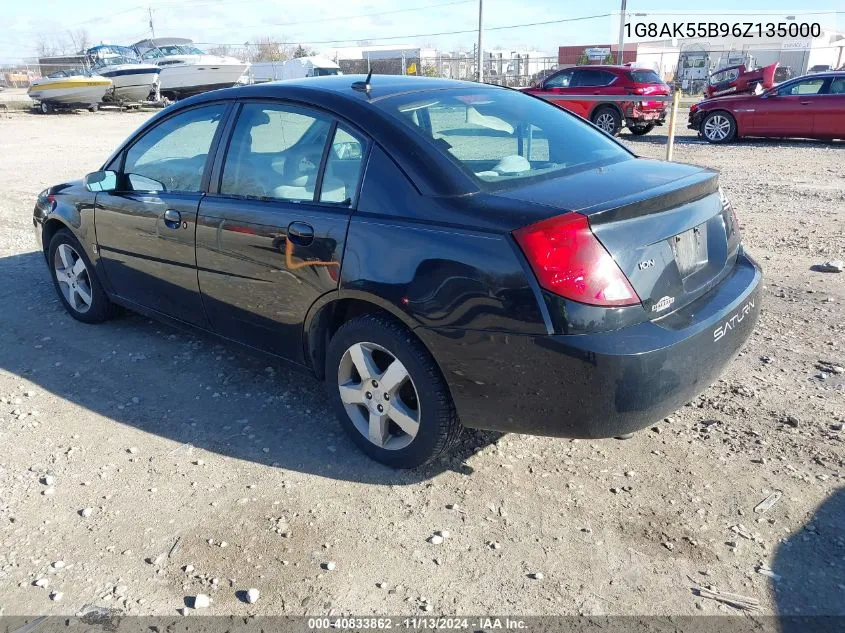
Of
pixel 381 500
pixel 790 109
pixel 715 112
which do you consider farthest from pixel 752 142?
pixel 381 500

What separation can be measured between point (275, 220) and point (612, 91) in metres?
15.5

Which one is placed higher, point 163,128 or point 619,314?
point 163,128

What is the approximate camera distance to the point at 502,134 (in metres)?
3.55

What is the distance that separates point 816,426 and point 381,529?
2.18 metres

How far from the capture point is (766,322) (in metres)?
4.67

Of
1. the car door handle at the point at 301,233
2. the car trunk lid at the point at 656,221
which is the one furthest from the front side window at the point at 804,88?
the car door handle at the point at 301,233

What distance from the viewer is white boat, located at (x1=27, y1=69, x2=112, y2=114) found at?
85.7 feet

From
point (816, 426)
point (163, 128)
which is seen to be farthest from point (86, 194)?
point (816, 426)

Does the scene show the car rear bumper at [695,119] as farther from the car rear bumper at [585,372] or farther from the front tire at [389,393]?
the front tire at [389,393]

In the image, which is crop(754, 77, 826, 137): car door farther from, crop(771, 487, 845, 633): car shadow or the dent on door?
the dent on door

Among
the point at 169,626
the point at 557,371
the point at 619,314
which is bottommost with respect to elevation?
the point at 169,626

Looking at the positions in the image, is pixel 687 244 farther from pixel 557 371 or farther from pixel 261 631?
pixel 261 631

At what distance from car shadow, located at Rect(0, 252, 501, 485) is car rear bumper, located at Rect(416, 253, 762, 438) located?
2.04 ft

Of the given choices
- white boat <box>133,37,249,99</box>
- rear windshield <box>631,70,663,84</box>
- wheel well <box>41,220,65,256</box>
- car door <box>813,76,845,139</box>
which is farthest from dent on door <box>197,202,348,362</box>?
white boat <box>133,37,249,99</box>
